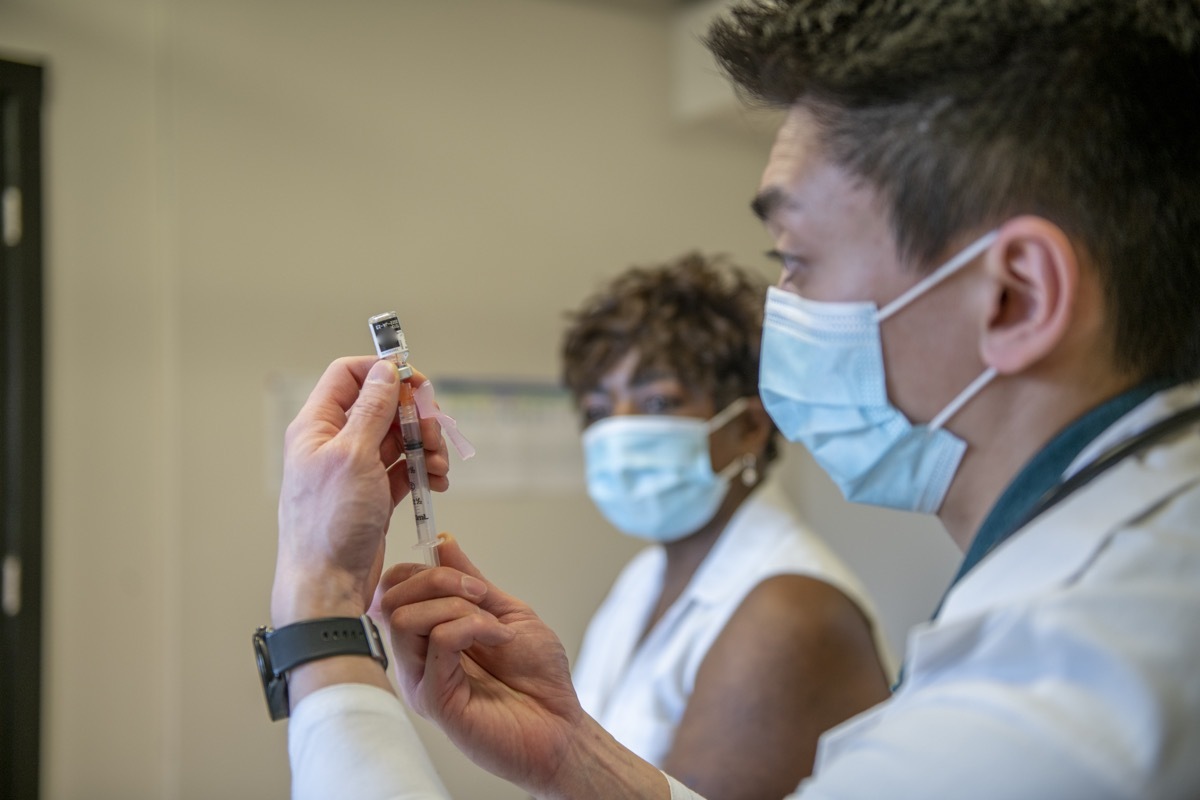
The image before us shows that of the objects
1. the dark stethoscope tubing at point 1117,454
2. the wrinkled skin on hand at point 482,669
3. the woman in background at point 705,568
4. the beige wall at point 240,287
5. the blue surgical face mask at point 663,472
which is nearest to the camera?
the dark stethoscope tubing at point 1117,454

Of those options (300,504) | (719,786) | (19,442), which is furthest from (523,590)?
(300,504)

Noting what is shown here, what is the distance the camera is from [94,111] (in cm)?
249

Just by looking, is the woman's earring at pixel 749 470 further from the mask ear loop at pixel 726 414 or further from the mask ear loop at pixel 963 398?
the mask ear loop at pixel 963 398

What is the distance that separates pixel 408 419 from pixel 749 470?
1130 millimetres

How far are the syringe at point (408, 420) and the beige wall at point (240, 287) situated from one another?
4.23ft

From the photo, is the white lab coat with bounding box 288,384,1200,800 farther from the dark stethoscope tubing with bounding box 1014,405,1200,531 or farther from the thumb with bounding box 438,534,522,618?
the thumb with bounding box 438,534,522,618

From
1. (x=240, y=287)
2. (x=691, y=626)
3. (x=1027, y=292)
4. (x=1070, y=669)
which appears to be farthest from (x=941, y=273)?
(x=240, y=287)

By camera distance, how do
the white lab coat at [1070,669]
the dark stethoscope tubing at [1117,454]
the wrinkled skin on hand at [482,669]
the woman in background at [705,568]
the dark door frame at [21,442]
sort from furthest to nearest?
the dark door frame at [21,442] < the woman in background at [705,568] < the wrinkled skin on hand at [482,669] < the dark stethoscope tubing at [1117,454] < the white lab coat at [1070,669]

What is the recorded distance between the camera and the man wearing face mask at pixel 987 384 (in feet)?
2.18

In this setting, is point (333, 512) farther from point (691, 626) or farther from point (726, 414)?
point (726, 414)

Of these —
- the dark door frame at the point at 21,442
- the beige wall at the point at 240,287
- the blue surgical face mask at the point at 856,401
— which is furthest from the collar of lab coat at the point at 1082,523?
the dark door frame at the point at 21,442

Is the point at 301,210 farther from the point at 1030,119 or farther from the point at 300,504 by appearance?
the point at 1030,119

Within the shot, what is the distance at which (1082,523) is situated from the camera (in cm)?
73

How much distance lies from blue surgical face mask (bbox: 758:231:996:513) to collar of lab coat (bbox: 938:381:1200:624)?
13cm
